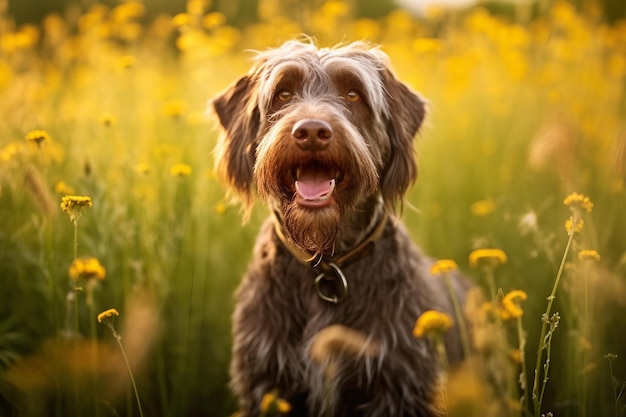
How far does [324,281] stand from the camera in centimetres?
299

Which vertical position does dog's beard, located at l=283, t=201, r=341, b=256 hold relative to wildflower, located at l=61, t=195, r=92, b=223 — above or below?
below

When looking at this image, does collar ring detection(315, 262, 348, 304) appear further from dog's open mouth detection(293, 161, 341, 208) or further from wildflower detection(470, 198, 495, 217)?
wildflower detection(470, 198, 495, 217)

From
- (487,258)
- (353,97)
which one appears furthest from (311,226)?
(487,258)

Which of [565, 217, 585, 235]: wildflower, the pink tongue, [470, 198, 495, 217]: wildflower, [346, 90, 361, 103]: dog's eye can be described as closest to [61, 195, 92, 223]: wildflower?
the pink tongue

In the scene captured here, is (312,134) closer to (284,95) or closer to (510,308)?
(284,95)

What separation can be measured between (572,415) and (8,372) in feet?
8.52

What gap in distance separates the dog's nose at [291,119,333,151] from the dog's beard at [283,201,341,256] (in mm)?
279

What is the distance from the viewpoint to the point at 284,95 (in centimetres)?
303

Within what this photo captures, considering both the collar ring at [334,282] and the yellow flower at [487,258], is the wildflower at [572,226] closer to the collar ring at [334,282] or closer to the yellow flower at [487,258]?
the yellow flower at [487,258]

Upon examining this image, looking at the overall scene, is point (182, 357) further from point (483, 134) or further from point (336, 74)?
point (483, 134)

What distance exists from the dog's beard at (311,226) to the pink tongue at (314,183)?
0.22 feet

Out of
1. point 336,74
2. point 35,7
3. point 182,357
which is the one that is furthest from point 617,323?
point 35,7

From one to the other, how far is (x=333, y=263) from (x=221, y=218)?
1.42 metres

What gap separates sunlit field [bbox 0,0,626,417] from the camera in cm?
261
